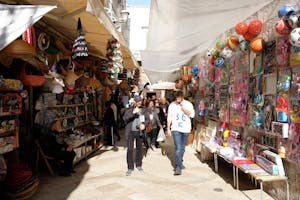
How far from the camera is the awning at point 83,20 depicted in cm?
376

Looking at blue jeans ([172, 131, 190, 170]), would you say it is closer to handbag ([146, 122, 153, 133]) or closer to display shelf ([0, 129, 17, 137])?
handbag ([146, 122, 153, 133])

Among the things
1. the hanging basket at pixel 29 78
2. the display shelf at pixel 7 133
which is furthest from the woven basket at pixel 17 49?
the display shelf at pixel 7 133

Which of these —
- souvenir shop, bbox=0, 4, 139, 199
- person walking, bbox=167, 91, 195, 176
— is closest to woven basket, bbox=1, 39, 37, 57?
souvenir shop, bbox=0, 4, 139, 199

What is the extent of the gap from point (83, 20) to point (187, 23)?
9.09 ft

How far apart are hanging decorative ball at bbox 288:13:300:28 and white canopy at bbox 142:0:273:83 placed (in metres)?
1.66

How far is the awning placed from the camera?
12.3ft

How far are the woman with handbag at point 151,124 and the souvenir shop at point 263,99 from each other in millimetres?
2308

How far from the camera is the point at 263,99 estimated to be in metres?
4.33

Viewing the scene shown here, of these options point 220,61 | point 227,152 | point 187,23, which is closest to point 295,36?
point 220,61

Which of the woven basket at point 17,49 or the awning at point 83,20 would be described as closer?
the woven basket at point 17,49

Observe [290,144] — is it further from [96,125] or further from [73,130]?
[96,125]

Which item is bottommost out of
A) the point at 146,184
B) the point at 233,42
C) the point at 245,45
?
the point at 146,184

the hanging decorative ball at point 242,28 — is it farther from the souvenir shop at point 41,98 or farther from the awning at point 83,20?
the souvenir shop at point 41,98

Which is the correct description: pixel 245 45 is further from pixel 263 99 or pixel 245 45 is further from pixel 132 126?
pixel 132 126
